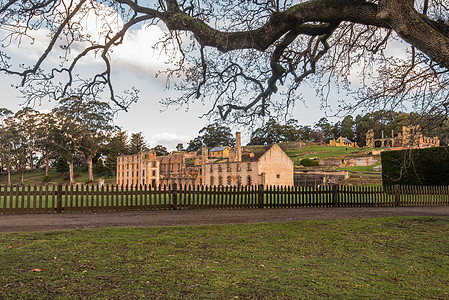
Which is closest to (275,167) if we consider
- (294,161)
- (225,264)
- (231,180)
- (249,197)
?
(231,180)

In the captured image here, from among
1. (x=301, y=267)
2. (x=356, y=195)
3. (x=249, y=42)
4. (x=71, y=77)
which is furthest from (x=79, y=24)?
(x=356, y=195)

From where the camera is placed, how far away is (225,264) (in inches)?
228

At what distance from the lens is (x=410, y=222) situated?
11969mm

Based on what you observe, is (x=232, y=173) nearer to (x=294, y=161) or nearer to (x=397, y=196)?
(x=294, y=161)

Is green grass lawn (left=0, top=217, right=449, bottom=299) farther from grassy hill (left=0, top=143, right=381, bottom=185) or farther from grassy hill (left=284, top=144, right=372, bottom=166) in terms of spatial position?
grassy hill (left=284, top=144, right=372, bottom=166)

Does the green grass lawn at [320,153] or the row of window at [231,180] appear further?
the green grass lawn at [320,153]

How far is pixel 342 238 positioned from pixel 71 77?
300 inches

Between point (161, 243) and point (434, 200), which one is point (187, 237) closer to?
point (161, 243)

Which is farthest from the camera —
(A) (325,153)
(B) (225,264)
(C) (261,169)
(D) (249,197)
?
(A) (325,153)

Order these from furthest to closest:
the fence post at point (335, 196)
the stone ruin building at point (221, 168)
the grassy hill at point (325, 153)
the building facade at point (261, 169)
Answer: the grassy hill at point (325, 153), the stone ruin building at point (221, 168), the building facade at point (261, 169), the fence post at point (335, 196)

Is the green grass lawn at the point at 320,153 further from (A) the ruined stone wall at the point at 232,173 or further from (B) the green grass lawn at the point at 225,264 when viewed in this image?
(B) the green grass lawn at the point at 225,264

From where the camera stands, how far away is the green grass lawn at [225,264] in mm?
4430

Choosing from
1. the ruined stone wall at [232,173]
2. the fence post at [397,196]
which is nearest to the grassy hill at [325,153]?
the ruined stone wall at [232,173]

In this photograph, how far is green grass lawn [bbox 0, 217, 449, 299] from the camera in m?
4.43
